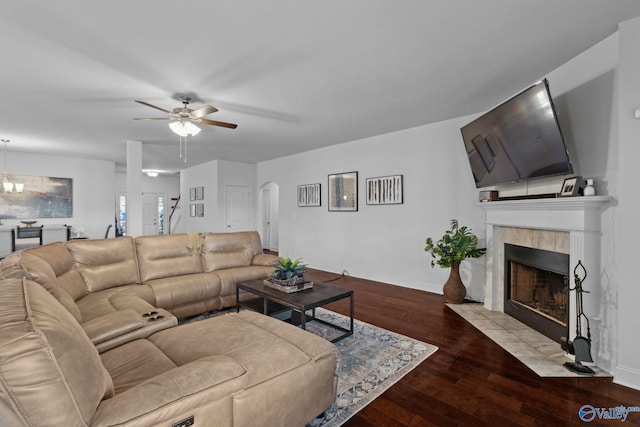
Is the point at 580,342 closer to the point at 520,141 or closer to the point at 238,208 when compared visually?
the point at 520,141

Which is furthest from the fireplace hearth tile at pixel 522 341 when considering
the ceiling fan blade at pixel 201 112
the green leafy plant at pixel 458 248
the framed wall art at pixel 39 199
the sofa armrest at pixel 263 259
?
the framed wall art at pixel 39 199

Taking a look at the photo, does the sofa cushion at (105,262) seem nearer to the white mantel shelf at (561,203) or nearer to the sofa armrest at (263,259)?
the sofa armrest at (263,259)

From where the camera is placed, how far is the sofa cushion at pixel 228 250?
3.86 meters

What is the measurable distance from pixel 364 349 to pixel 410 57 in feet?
8.49

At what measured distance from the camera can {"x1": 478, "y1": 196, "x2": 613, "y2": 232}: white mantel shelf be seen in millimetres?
2389

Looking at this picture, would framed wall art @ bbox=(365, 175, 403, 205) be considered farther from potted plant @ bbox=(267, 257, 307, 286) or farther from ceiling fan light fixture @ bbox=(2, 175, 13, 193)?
ceiling fan light fixture @ bbox=(2, 175, 13, 193)

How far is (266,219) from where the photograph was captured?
9.41 metres

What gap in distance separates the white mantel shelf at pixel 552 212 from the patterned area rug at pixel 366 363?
1572 millimetres

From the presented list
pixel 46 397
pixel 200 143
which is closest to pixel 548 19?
pixel 46 397

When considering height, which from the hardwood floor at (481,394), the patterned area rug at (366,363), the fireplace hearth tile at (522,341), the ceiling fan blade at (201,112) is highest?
the ceiling fan blade at (201,112)

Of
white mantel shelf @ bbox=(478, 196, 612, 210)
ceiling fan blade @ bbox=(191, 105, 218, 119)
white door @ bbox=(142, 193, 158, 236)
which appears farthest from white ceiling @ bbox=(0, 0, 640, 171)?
white door @ bbox=(142, 193, 158, 236)

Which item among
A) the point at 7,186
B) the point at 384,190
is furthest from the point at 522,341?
the point at 7,186

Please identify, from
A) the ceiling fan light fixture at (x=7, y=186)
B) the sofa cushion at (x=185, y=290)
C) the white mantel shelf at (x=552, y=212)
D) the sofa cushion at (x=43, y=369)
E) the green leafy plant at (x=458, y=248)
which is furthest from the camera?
the ceiling fan light fixture at (x=7, y=186)

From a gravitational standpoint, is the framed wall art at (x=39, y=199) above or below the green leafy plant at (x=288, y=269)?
above
